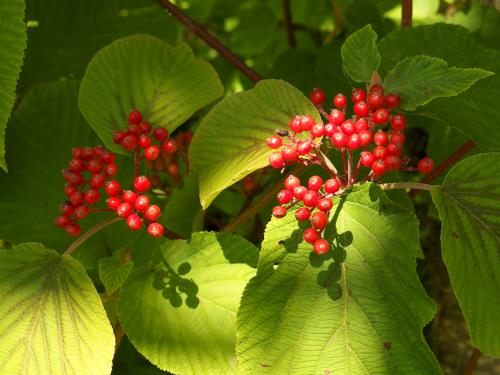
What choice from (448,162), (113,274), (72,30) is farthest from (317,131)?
(72,30)

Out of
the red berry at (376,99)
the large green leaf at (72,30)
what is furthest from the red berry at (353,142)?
the large green leaf at (72,30)

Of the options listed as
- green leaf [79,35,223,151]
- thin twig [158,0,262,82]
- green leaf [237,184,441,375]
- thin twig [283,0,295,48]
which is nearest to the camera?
green leaf [237,184,441,375]

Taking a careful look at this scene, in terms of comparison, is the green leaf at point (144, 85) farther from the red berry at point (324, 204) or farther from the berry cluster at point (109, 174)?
the red berry at point (324, 204)

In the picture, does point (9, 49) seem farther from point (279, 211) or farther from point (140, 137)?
point (279, 211)

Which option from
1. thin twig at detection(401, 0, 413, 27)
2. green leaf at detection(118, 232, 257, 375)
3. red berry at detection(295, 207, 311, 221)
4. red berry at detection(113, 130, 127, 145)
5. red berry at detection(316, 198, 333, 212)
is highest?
thin twig at detection(401, 0, 413, 27)

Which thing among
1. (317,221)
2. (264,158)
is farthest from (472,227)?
(264,158)

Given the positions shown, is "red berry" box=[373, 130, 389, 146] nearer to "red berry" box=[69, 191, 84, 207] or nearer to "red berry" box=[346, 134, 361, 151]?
"red berry" box=[346, 134, 361, 151]

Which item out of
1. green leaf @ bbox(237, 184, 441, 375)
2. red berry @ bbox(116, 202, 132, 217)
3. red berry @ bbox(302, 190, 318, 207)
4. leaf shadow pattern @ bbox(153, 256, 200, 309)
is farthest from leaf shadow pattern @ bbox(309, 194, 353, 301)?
red berry @ bbox(116, 202, 132, 217)

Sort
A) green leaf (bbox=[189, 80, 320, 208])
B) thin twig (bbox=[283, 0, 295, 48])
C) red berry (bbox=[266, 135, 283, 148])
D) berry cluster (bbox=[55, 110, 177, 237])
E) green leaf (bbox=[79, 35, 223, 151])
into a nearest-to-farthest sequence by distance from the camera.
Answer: red berry (bbox=[266, 135, 283, 148]) → green leaf (bbox=[189, 80, 320, 208]) → berry cluster (bbox=[55, 110, 177, 237]) → green leaf (bbox=[79, 35, 223, 151]) → thin twig (bbox=[283, 0, 295, 48])
